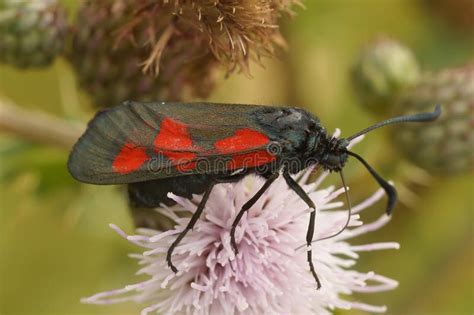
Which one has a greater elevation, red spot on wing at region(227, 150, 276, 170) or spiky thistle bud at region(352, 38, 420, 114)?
spiky thistle bud at region(352, 38, 420, 114)

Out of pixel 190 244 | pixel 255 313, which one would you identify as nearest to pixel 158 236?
pixel 190 244

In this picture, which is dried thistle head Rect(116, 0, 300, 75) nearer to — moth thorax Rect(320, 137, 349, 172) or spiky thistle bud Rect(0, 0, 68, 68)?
spiky thistle bud Rect(0, 0, 68, 68)

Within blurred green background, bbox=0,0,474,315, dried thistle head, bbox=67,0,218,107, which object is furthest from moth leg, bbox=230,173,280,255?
blurred green background, bbox=0,0,474,315

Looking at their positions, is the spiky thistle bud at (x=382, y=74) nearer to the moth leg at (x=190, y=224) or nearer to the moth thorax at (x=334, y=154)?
the moth thorax at (x=334, y=154)

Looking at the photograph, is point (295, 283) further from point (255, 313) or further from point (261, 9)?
point (261, 9)

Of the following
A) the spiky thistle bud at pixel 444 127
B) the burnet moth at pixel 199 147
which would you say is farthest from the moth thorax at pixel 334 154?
the spiky thistle bud at pixel 444 127

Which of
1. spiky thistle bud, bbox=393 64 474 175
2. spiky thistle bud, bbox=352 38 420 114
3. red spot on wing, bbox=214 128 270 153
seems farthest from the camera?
spiky thistle bud, bbox=352 38 420 114

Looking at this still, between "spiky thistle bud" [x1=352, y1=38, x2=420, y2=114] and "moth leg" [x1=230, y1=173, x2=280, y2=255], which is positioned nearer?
"moth leg" [x1=230, y1=173, x2=280, y2=255]
